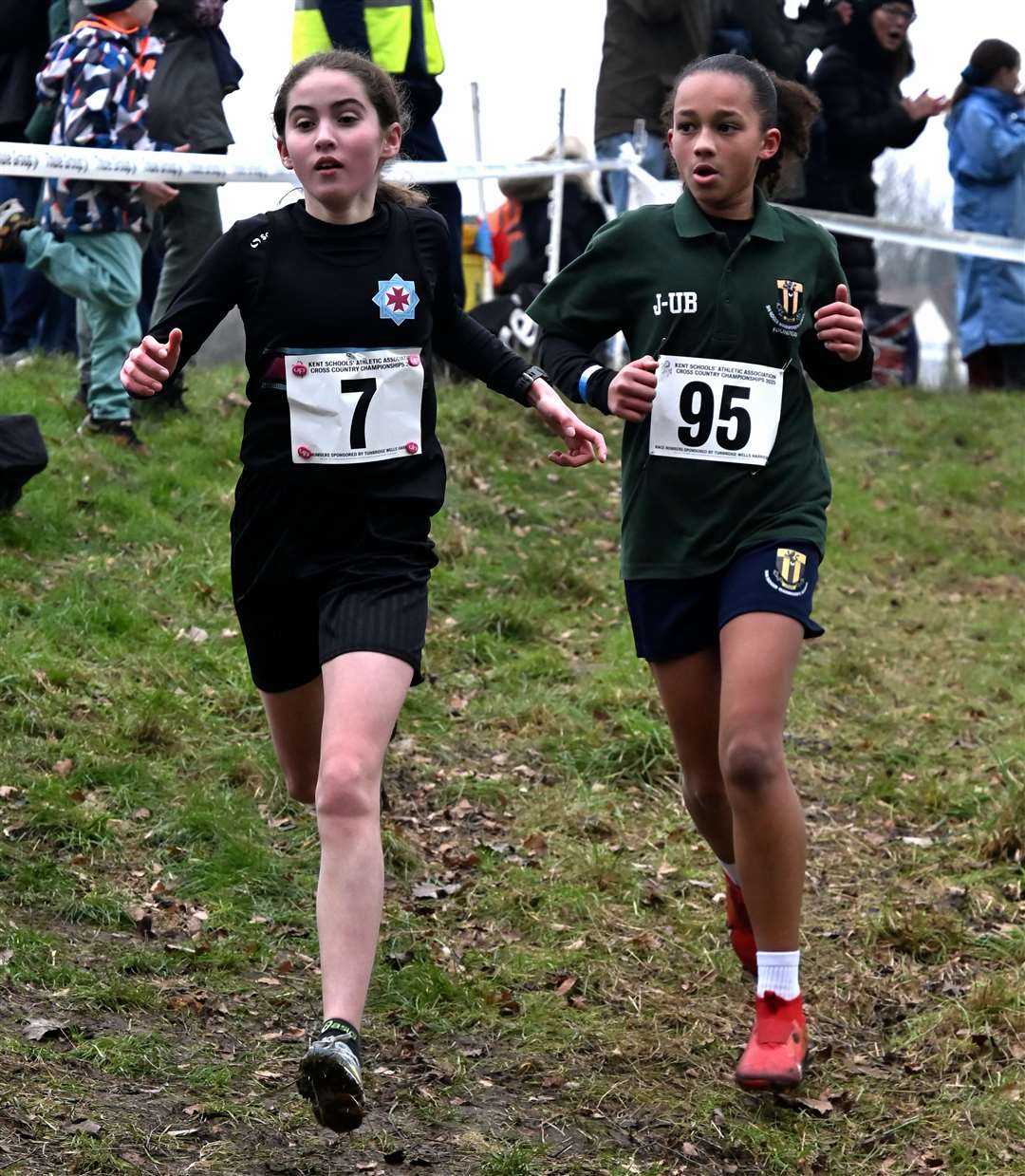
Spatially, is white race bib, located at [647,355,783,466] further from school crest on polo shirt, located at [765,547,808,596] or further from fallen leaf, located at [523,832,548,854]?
fallen leaf, located at [523,832,548,854]

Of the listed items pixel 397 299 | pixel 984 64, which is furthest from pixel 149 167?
pixel 984 64

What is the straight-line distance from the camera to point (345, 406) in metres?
4.14

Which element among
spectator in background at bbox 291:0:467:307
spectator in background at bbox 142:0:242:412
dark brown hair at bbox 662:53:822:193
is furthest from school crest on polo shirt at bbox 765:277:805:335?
spectator in background at bbox 142:0:242:412

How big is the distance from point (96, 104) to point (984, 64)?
7107 mm

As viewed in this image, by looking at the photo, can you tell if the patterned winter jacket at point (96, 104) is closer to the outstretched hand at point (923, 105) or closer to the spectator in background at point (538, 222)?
the spectator in background at point (538, 222)

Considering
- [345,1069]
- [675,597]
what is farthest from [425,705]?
[345,1069]

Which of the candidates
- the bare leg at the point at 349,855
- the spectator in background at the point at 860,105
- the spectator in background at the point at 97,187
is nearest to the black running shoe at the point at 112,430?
the spectator in background at the point at 97,187

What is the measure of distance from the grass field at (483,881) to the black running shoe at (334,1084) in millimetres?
503

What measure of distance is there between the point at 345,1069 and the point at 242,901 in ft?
6.48

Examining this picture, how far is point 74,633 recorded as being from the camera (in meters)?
6.73

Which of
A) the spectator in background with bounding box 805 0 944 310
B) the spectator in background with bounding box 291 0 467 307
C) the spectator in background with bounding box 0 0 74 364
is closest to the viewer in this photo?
the spectator in background with bounding box 291 0 467 307

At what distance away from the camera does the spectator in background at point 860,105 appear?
1225 centimetres

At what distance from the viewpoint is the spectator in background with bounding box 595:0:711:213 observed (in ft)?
35.2

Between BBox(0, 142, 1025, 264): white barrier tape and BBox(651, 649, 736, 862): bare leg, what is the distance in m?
1.51
